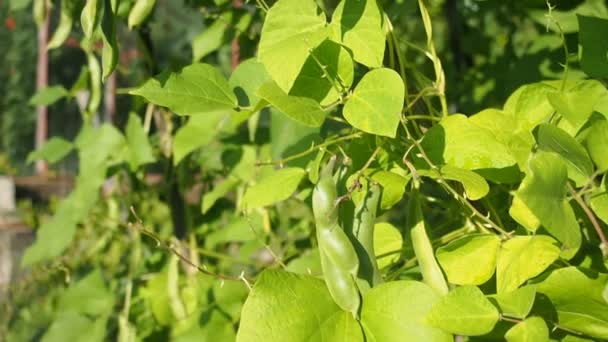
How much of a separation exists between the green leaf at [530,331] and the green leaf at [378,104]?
6.5 inches

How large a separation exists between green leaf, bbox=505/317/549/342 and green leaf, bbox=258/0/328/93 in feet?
0.81

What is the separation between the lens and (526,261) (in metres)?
0.60

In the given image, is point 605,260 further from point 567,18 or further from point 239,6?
point 239,6

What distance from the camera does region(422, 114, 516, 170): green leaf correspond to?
0.66m

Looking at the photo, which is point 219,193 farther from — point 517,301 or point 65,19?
point 517,301

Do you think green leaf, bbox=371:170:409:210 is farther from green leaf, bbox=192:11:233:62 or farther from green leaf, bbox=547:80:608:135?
green leaf, bbox=192:11:233:62

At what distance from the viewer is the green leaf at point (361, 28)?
0.66 meters

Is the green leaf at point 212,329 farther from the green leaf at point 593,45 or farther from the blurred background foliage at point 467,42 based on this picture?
the green leaf at point 593,45

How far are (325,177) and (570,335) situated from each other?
23 cm

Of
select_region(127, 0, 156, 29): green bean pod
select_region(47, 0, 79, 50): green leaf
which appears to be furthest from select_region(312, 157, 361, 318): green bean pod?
select_region(47, 0, 79, 50): green leaf

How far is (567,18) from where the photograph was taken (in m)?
1.07

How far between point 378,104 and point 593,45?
0.74 feet

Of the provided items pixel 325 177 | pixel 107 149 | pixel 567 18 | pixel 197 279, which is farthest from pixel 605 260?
pixel 107 149

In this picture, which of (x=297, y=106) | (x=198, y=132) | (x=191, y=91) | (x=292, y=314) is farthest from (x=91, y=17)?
(x=198, y=132)
